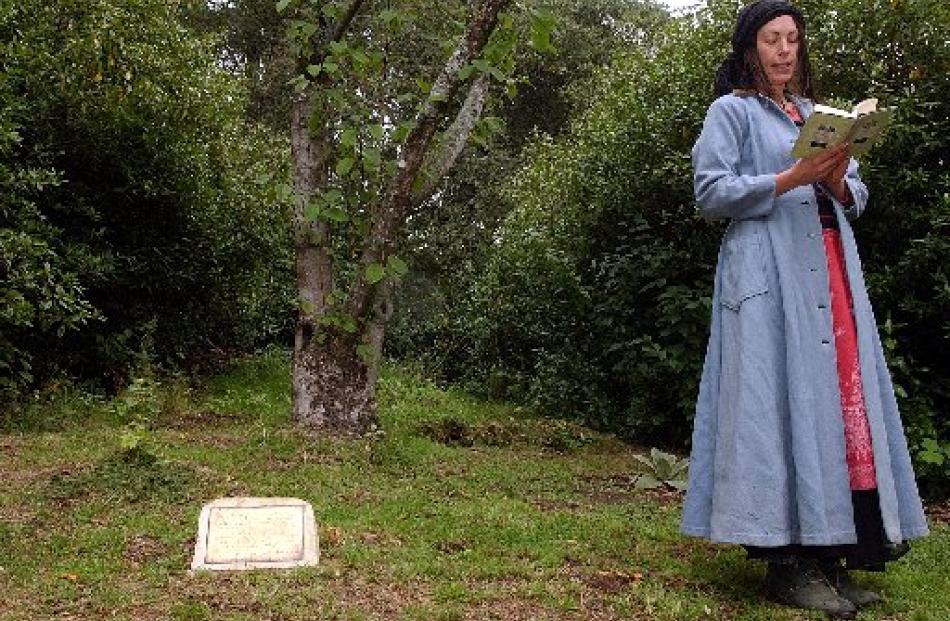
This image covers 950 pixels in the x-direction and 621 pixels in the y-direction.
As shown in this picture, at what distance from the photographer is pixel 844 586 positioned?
377 cm

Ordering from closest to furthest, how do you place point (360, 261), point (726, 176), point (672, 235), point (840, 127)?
point (840, 127), point (726, 176), point (360, 261), point (672, 235)

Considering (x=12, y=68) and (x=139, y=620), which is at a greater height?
(x=12, y=68)

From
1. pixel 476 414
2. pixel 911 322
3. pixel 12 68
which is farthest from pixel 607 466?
pixel 12 68

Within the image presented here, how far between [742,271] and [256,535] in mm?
2167

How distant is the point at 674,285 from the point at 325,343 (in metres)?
3.17

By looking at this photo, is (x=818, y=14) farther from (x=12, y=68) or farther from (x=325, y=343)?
(x=12, y=68)

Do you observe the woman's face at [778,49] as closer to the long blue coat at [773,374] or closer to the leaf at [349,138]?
the long blue coat at [773,374]

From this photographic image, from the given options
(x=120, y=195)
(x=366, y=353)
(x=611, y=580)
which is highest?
(x=120, y=195)

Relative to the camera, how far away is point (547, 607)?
363 cm

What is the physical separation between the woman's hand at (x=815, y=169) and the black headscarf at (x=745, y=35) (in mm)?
503

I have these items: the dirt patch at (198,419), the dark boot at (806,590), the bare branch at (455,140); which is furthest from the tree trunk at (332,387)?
the dark boot at (806,590)

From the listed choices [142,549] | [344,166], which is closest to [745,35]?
[344,166]

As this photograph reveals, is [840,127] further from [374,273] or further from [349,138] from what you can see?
[374,273]

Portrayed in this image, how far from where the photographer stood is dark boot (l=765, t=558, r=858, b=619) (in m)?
3.58
